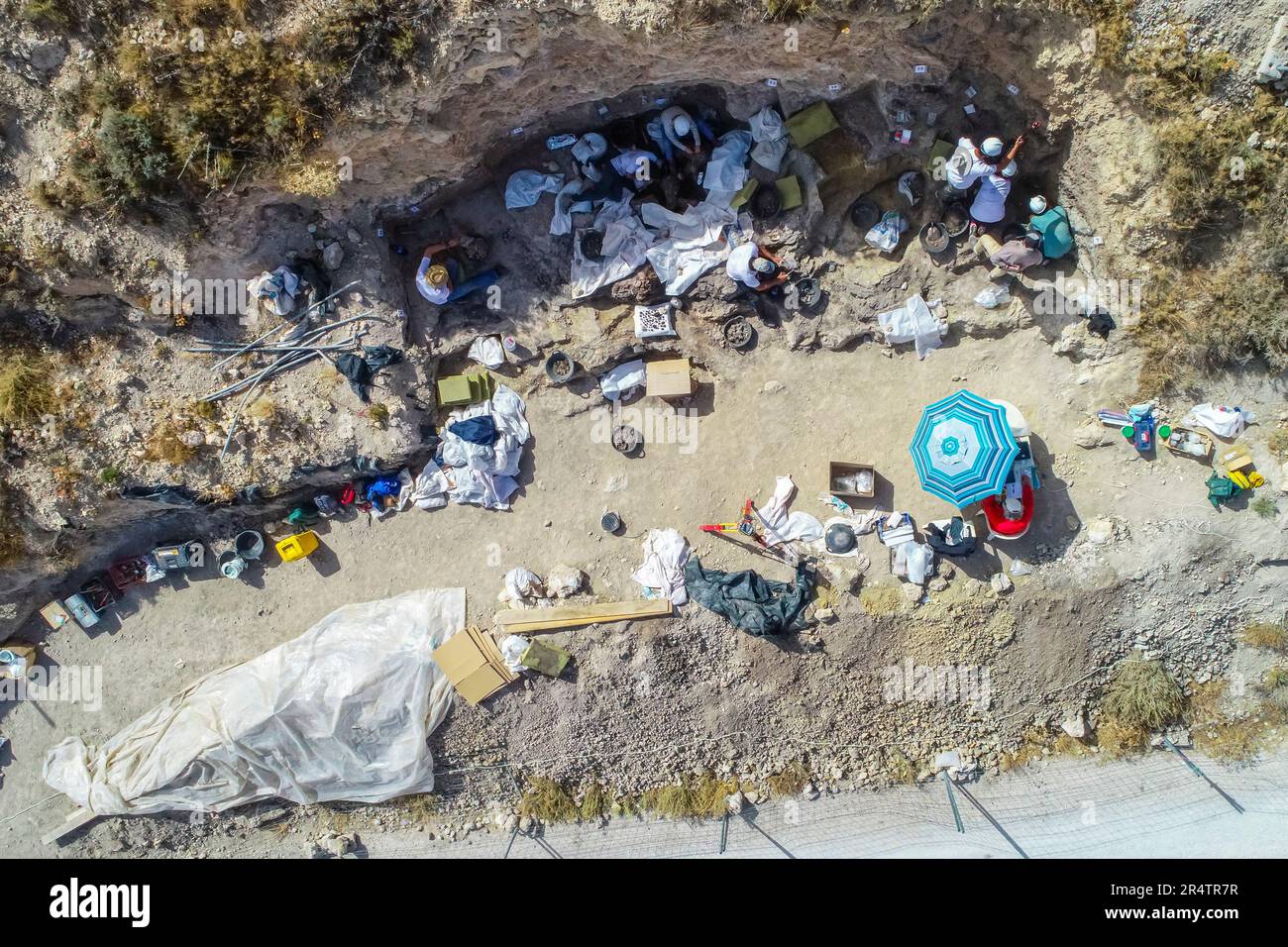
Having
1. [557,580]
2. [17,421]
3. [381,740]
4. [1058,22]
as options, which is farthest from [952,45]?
[17,421]

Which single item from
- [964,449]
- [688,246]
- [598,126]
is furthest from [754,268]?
[964,449]

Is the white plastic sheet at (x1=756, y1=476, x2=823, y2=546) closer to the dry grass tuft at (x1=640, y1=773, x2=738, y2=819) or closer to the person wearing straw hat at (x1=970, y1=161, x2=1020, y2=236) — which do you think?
the dry grass tuft at (x1=640, y1=773, x2=738, y2=819)

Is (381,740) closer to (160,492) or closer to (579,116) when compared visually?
(160,492)

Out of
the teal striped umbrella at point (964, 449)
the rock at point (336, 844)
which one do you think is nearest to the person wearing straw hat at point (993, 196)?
the teal striped umbrella at point (964, 449)

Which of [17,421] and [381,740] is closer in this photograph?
[17,421]

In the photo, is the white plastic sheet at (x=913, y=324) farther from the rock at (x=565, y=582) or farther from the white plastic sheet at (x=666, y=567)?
the rock at (x=565, y=582)

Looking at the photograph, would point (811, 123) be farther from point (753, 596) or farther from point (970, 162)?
point (753, 596)
